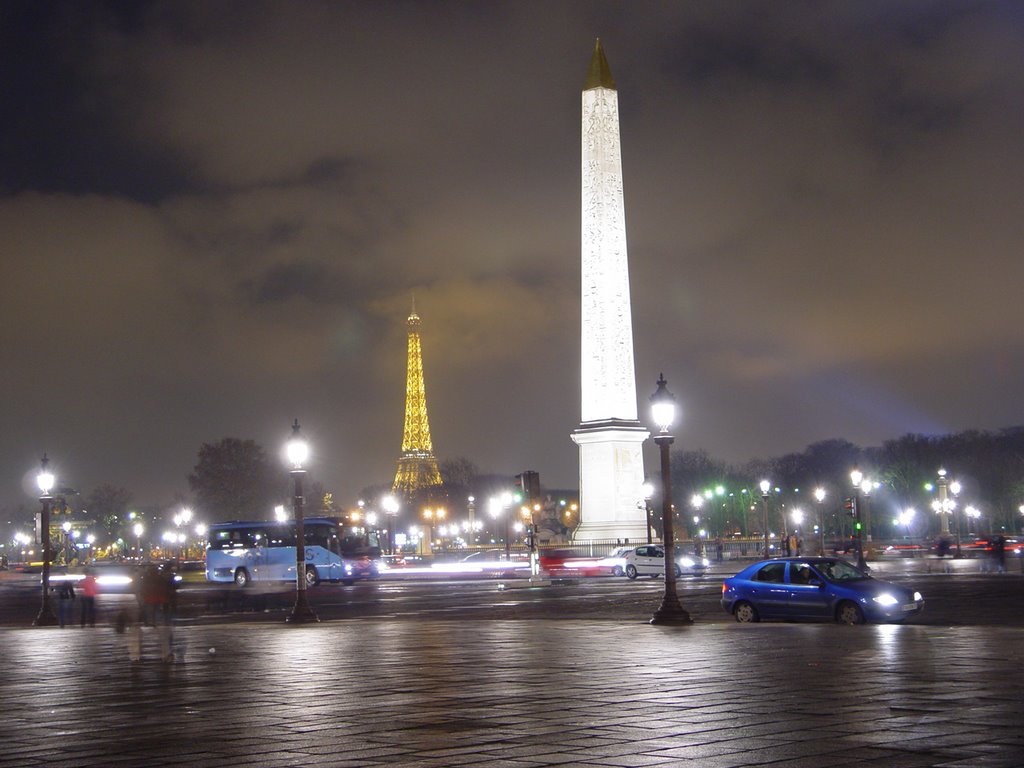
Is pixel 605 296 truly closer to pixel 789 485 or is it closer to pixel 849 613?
pixel 849 613

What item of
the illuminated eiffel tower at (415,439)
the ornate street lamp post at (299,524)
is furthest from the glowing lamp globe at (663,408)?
the illuminated eiffel tower at (415,439)

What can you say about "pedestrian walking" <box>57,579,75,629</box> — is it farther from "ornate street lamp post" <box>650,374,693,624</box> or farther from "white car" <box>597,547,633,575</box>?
"white car" <box>597,547,633,575</box>

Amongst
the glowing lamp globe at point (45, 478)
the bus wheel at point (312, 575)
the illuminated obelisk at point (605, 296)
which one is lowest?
the bus wheel at point (312, 575)

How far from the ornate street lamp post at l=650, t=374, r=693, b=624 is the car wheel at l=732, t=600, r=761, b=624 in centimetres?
94

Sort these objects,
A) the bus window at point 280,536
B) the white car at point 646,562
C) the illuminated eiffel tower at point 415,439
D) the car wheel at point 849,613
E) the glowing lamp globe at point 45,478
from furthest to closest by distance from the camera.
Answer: the illuminated eiffel tower at point 415,439 → the bus window at point 280,536 → the white car at point 646,562 → the glowing lamp globe at point 45,478 → the car wheel at point 849,613

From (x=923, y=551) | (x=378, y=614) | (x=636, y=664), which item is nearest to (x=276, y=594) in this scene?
(x=378, y=614)

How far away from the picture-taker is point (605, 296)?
5712 cm

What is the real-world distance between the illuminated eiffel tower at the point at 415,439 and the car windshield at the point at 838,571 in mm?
147688

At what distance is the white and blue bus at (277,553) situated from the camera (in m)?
57.7

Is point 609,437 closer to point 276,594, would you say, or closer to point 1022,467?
point 276,594

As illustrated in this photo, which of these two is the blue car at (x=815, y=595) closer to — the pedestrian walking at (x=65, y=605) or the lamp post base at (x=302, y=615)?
the lamp post base at (x=302, y=615)

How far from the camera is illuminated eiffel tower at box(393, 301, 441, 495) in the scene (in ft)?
572

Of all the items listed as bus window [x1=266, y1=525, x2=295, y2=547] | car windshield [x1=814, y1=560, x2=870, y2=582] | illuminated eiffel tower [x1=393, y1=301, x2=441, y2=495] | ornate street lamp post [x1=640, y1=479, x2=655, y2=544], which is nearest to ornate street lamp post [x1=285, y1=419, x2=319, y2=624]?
car windshield [x1=814, y1=560, x2=870, y2=582]

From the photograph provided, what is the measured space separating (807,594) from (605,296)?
110 ft
